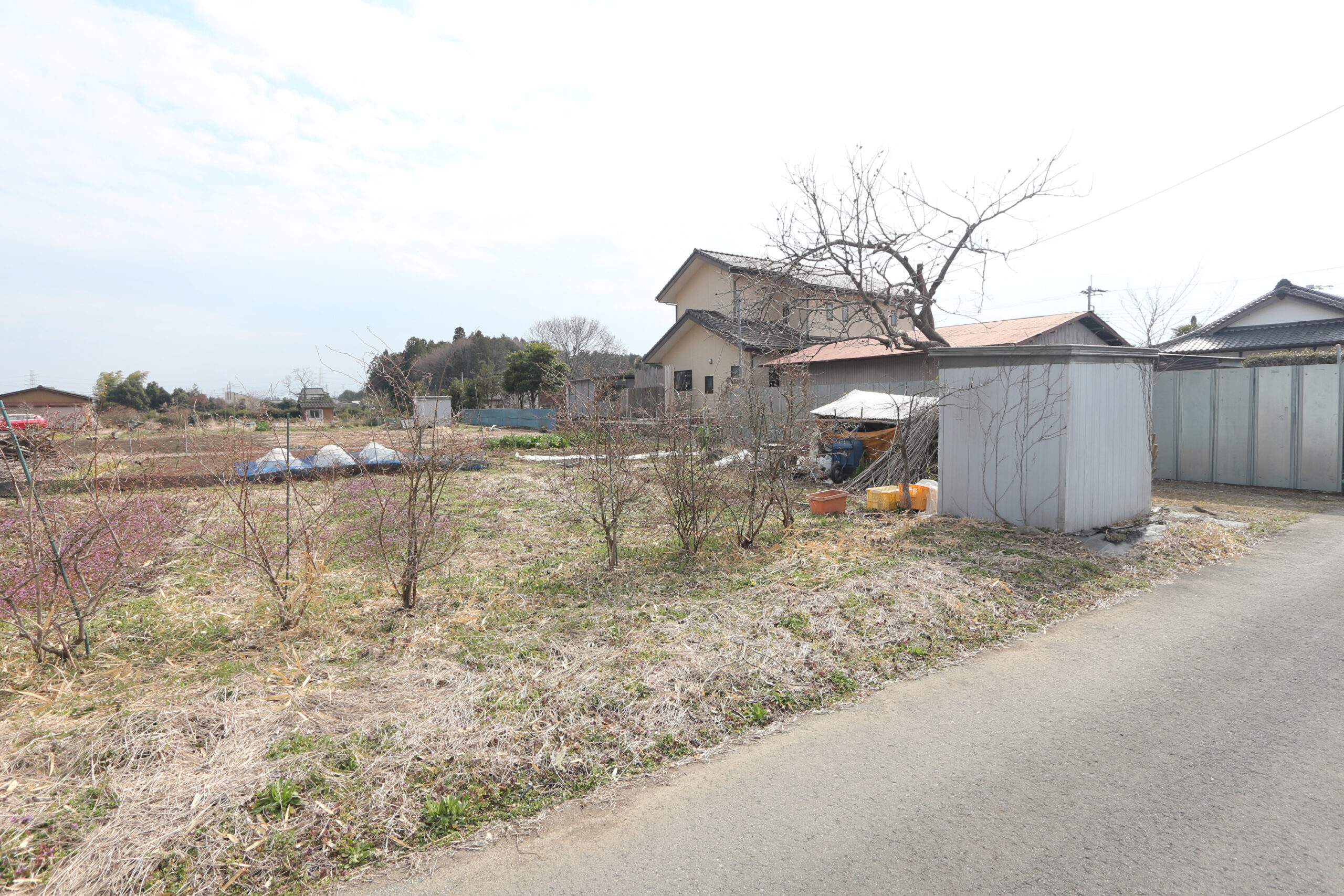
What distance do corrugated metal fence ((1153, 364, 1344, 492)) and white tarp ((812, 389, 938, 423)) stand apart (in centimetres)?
423

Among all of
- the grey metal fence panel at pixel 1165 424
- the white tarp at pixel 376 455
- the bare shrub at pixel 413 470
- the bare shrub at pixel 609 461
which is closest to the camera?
the bare shrub at pixel 413 470

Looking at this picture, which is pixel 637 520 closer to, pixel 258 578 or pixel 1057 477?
pixel 258 578

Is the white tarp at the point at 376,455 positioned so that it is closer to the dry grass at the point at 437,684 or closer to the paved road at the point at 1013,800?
the dry grass at the point at 437,684

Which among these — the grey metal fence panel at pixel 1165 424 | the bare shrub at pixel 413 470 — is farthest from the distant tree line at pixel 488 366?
the grey metal fence panel at pixel 1165 424

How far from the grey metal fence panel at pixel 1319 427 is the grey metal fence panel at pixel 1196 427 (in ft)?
3.74

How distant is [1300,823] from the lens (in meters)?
2.56

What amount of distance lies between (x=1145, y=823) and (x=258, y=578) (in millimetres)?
6514

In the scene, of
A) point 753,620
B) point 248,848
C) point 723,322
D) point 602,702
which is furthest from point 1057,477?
point 723,322

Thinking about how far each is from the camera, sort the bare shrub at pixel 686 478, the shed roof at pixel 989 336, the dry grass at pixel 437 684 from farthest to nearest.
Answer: the shed roof at pixel 989 336 < the bare shrub at pixel 686 478 < the dry grass at pixel 437 684

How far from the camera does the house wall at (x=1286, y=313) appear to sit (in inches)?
727

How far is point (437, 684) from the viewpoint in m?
3.66

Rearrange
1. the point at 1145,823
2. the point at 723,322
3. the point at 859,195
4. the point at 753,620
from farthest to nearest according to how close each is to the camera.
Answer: the point at 723,322 < the point at 859,195 < the point at 753,620 < the point at 1145,823

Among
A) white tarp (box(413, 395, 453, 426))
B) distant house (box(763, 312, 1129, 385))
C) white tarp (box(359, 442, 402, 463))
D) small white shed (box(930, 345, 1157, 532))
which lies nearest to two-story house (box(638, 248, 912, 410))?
distant house (box(763, 312, 1129, 385))

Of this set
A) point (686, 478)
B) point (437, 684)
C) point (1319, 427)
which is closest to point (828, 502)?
point (686, 478)
